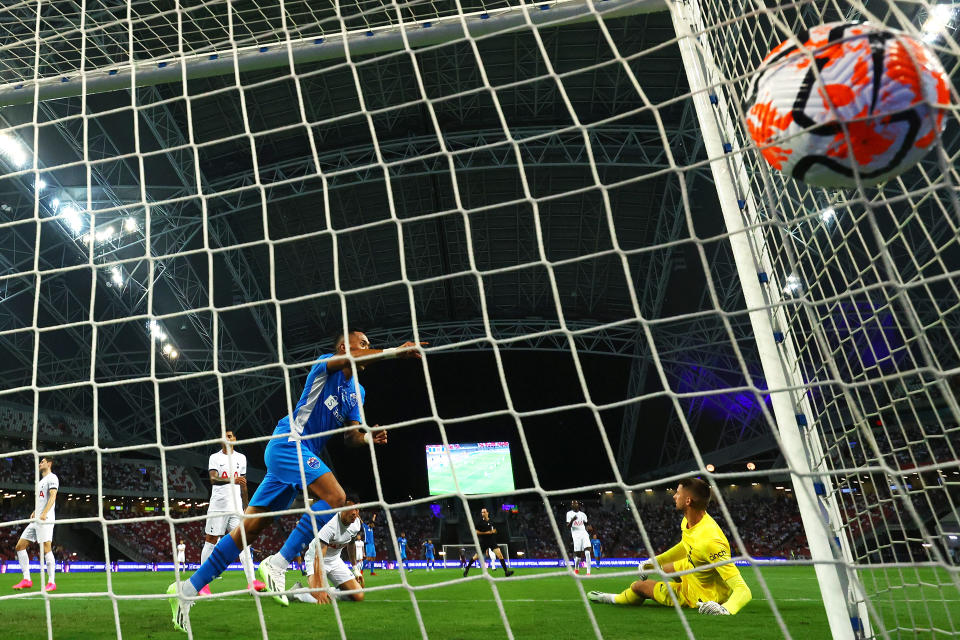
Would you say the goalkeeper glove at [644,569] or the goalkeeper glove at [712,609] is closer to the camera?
the goalkeeper glove at [644,569]

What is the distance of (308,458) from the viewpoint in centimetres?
354

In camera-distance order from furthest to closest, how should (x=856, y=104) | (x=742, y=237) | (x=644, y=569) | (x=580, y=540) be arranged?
(x=580, y=540) < (x=644, y=569) < (x=742, y=237) < (x=856, y=104)

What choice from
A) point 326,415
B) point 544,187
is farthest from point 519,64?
point 326,415

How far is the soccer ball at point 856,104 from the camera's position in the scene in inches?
78.4

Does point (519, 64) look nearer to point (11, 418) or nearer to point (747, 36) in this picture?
point (747, 36)

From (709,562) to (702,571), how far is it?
0.17m

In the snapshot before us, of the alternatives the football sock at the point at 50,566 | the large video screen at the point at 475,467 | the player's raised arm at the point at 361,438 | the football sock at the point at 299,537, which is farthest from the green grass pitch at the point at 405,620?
the large video screen at the point at 475,467

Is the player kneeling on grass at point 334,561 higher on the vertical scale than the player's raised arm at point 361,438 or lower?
lower

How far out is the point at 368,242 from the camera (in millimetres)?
17875

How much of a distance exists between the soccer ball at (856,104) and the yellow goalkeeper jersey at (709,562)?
250 cm

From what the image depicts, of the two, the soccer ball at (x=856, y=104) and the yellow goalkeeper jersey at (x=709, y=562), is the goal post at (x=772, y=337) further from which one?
the yellow goalkeeper jersey at (x=709, y=562)

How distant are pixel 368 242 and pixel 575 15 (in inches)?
585

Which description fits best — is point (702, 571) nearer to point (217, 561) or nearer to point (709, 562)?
point (709, 562)

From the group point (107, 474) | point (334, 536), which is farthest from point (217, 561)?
point (107, 474)
